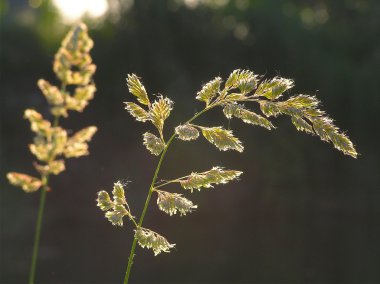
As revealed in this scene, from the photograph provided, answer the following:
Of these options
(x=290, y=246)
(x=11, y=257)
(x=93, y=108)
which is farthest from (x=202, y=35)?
(x=11, y=257)

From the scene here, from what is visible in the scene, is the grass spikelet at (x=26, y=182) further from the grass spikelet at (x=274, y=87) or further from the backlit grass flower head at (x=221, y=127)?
the grass spikelet at (x=274, y=87)

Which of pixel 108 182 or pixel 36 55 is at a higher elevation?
pixel 36 55

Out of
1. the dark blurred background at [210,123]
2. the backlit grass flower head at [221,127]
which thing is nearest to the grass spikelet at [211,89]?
the backlit grass flower head at [221,127]

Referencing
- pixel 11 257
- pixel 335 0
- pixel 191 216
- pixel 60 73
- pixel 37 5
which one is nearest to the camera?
pixel 60 73

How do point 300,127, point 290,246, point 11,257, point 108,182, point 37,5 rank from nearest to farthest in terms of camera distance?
point 300,127 < point 11,257 < point 290,246 < point 108,182 < point 37,5

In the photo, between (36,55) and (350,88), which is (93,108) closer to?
(36,55)

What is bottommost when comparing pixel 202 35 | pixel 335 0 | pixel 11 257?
pixel 11 257

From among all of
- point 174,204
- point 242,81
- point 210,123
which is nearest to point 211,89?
point 242,81
